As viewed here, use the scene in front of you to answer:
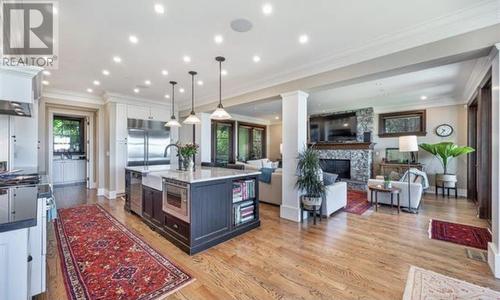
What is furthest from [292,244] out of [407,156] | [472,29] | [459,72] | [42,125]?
[42,125]

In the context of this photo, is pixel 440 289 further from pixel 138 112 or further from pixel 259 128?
pixel 259 128

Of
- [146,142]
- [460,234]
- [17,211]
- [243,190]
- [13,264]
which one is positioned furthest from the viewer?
[146,142]

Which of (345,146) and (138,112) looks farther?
(345,146)

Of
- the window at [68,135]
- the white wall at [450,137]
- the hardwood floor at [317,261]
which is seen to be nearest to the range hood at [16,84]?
the hardwood floor at [317,261]

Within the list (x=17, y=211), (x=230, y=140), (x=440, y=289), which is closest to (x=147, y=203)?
(x=17, y=211)

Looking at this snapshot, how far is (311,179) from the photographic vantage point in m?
3.74

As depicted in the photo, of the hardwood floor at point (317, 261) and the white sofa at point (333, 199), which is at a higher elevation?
the white sofa at point (333, 199)

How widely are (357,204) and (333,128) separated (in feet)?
11.2

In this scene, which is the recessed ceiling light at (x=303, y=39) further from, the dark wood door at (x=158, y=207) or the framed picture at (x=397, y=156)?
the framed picture at (x=397, y=156)

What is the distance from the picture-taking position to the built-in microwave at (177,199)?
9.19 ft

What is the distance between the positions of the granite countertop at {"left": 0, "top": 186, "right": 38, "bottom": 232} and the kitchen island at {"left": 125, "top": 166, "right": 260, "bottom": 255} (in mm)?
1420

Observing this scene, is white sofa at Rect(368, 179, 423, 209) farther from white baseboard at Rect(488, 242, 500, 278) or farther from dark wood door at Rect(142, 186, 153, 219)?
dark wood door at Rect(142, 186, 153, 219)

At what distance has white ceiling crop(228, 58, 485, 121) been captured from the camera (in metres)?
4.35

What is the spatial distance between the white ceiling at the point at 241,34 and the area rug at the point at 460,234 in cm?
274
